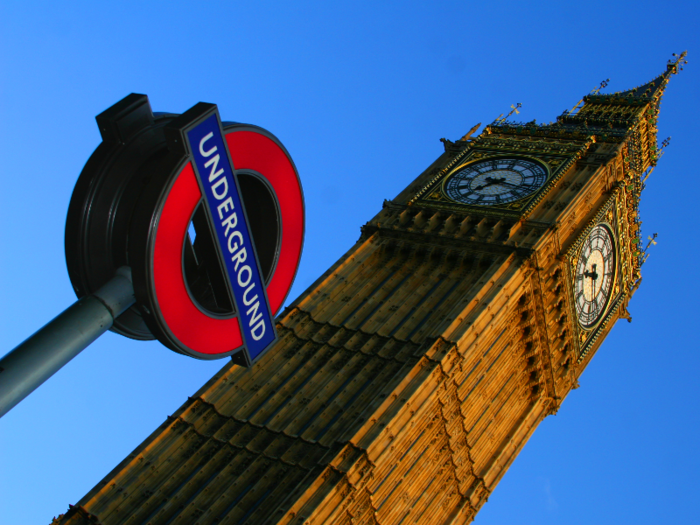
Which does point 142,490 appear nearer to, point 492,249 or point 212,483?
point 212,483

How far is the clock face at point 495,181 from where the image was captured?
5541cm

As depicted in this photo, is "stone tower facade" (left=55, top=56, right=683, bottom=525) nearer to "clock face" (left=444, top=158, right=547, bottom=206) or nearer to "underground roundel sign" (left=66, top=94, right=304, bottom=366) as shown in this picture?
"clock face" (left=444, top=158, right=547, bottom=206)

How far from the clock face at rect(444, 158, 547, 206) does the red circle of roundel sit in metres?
33.0

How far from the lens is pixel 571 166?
57.9m

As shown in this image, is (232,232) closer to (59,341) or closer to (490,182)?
(59,341)

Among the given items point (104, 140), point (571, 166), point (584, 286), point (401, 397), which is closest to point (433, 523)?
point (401, 397)

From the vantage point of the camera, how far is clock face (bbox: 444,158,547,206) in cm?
5541

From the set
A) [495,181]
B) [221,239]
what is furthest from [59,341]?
[495,181]

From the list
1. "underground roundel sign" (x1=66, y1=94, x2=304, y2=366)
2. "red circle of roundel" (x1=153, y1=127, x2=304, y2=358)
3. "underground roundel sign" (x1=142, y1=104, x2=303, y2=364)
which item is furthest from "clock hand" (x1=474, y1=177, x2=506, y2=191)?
"underground roundel sign" (x1=66, y1=94, x2=304, y2=366)

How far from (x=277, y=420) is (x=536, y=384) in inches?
747

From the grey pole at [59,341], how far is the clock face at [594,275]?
42127 mm

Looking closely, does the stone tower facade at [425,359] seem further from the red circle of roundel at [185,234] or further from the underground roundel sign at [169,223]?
the underground roundel sign at [169,223]

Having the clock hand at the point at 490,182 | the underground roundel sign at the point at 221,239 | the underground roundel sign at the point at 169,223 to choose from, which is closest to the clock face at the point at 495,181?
the clock hand at the point at 490,182

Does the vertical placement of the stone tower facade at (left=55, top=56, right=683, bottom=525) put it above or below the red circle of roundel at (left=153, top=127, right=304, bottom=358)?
above
